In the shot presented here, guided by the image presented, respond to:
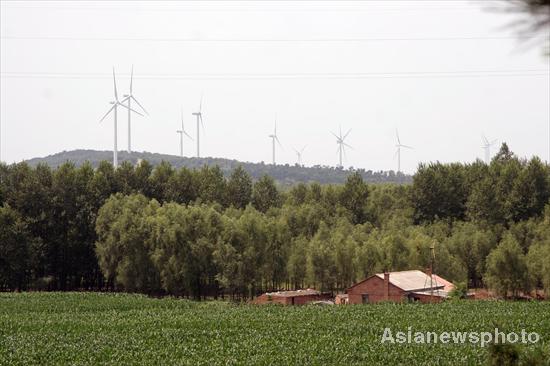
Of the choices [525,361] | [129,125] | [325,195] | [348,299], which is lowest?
[348,299]

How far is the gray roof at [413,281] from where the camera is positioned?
47.4 meters

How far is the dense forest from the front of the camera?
60.0 metres

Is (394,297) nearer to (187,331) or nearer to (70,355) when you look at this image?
(187,331)

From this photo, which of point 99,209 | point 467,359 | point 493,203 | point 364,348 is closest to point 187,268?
point 99,209

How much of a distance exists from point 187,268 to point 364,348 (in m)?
34.7

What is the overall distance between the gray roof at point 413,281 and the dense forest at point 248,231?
7.24m

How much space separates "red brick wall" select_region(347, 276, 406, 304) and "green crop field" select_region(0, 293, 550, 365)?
18.3 ft

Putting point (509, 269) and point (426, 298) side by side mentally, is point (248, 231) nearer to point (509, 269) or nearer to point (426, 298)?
point (426, 298)

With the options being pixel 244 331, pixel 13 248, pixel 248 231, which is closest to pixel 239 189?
pixel 248 231

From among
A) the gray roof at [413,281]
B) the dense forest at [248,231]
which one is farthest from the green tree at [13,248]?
the gray roof at [413,281]

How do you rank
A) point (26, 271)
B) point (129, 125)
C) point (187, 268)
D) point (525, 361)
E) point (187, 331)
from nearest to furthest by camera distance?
1. point (525, 361)
2. point (187, 331)
3. point (187, 268)
4. point (26, 271)
5. point (129, 125)

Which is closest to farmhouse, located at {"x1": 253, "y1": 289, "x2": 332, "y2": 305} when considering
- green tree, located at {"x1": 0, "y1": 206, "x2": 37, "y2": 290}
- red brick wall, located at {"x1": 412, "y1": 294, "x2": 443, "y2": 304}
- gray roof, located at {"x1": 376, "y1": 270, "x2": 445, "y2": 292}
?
gray roof, located at {"x1": 376, "y1": 270, "x2": 445, "y2": 292}

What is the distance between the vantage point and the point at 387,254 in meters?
60.8

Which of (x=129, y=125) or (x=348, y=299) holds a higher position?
(x=129, y=125)
